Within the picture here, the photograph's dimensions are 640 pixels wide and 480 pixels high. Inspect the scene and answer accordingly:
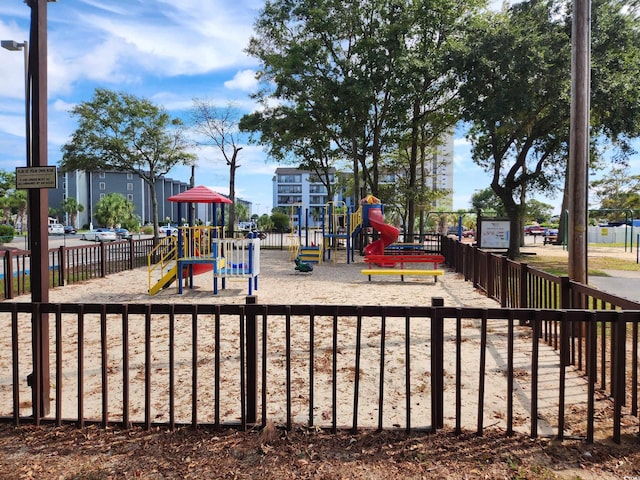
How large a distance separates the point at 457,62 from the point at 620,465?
1933cm

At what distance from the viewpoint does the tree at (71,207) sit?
227ft

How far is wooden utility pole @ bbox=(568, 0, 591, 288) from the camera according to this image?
639cm

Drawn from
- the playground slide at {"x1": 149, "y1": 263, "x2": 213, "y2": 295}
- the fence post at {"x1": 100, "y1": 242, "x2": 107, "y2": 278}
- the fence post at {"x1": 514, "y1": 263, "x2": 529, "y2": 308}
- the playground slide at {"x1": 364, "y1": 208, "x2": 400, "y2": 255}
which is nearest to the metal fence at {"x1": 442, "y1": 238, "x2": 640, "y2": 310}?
the fence post at {"x1": 514, "y1": 263, "x2": 529, "y2": 308}

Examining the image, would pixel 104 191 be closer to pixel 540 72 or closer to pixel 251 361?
pixel 540 72

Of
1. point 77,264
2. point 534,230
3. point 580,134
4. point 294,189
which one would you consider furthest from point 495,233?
point 294,189

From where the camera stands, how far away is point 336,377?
4.43m

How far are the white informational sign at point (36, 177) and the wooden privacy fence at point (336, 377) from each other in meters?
1.03

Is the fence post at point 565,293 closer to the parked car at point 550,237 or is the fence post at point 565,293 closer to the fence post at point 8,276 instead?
the fence post at point 8,276

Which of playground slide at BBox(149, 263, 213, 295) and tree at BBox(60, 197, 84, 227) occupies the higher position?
tree at BBox(60, 197, 84, 227)

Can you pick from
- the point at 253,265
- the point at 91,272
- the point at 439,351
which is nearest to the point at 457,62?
the point at 253,265

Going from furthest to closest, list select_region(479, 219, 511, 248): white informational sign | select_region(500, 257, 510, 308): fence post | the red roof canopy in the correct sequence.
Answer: select_region(479, 219, 511, 248): white informational sign
the red roof canopy
select_region(500, 257, 510, 308): fence post

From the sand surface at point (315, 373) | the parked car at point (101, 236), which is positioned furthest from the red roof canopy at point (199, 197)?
the parked car at point (101, 236)

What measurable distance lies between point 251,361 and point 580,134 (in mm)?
5727

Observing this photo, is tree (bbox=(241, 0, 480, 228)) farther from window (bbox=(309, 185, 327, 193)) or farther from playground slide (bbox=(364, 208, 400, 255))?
window (bbox=(309, 185, 327, 193))
